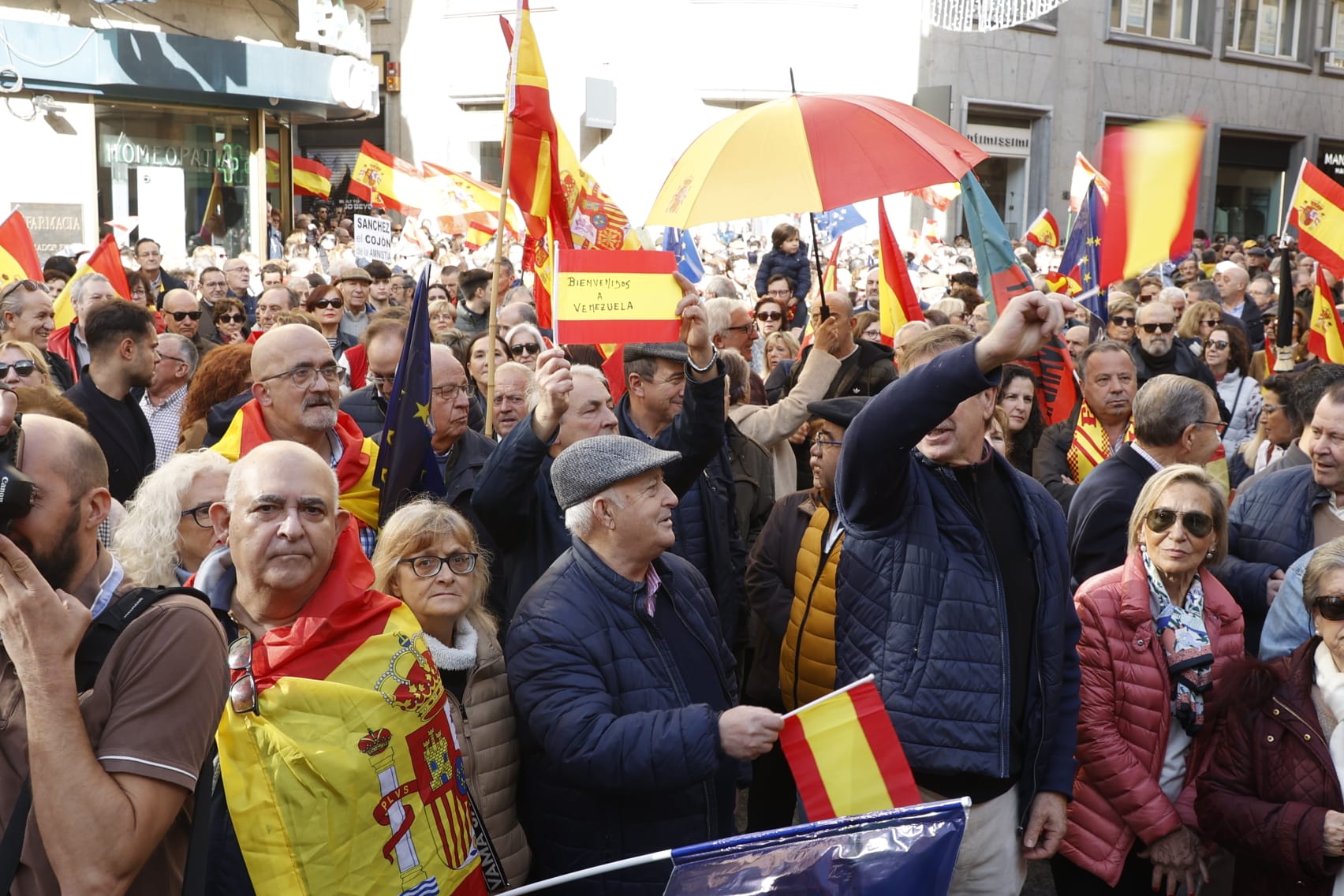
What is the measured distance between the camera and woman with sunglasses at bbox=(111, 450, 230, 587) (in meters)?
3.57

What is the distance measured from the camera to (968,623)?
338 centimetres

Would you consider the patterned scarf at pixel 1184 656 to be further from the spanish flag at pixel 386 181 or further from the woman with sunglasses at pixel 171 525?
the spanish flag at pixel 386 181

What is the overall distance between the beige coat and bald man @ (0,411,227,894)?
3.53 metres

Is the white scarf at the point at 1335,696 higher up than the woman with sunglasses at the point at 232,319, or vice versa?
the woman with sunglasses at the point at 232,319

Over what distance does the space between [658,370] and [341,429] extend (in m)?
1.17

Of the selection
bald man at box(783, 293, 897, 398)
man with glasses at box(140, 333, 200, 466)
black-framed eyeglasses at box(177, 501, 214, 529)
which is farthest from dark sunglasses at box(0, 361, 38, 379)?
bald man at box(783, 293, 897, 398)

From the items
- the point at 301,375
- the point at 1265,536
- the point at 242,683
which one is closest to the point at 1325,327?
the point at 1265,536

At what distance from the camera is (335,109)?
867 inches

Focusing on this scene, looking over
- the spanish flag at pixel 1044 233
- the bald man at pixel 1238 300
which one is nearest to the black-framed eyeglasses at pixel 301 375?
the bald man at pixel 1238 300

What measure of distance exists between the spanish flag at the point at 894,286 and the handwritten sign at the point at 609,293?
11.3 feet

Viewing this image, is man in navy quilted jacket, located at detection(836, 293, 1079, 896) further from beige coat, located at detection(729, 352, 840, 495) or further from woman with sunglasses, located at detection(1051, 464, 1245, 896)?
beige coat, located at detection(729, 352, 840, 495)

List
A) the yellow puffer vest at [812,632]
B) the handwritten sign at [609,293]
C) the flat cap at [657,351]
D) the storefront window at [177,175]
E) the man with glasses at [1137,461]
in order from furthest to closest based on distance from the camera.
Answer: the storefront window at [177,175]
the handwritten sign at [609,293]
the flat cap at [657,351]
the man with glasses at [1137,461]
the yellow puffer vest at [812,632]

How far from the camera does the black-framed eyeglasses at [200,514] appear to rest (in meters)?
3.68

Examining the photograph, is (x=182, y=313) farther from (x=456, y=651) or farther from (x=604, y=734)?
(x=604, y=734)
